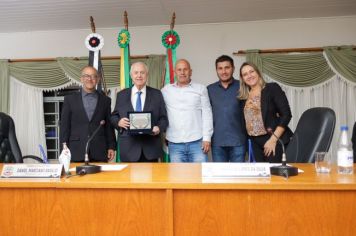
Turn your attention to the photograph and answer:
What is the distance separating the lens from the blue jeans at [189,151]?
2414 millimetres

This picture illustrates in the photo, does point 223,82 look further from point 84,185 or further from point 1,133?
point 1,133

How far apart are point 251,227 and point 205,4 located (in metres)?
2.78

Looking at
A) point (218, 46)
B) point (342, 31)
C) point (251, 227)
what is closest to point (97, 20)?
point (218, 46)

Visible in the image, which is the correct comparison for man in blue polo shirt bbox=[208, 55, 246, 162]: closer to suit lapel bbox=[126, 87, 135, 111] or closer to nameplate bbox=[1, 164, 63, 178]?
suit lapel bbox=[126, 87, 135, 111]

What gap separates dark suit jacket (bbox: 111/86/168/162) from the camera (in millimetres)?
2215

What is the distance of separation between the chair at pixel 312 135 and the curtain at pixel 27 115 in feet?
→ 11.4

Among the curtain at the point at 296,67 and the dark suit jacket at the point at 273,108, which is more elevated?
the curtain at the point at 296,67

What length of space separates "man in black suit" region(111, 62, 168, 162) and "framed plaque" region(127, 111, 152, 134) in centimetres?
8

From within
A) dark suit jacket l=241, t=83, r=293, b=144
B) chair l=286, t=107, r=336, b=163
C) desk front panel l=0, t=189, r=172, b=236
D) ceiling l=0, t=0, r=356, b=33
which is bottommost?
desk front panel l=0, t=189, r=172, b=236

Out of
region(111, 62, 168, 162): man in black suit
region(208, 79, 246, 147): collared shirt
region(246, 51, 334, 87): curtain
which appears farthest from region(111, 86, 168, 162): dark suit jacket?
region(246, 51, 334, 87): curtain

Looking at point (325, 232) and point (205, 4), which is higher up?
point (205, 4)

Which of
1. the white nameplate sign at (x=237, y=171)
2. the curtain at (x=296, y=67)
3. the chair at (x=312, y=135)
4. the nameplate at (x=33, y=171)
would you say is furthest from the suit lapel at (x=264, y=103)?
the curtain at (x=296, y=67)

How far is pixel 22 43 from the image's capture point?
167 inches

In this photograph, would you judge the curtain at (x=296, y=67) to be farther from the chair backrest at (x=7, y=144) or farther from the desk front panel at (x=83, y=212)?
the desk front panel at (x=83, y=212)
